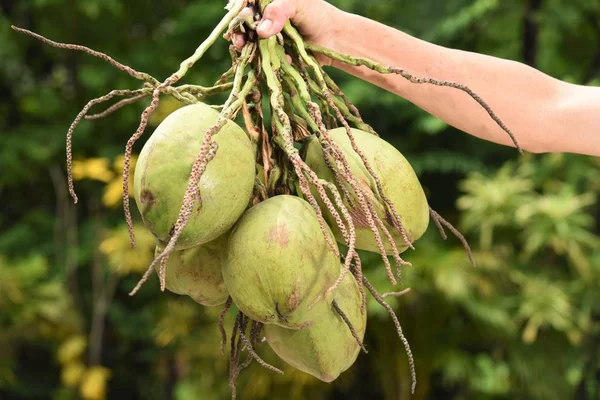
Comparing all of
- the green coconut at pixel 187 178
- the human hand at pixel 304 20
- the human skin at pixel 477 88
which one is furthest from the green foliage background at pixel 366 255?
the green coconut at pixel 187 178

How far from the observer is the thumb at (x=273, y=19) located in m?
0.53

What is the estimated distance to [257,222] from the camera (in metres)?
0.48

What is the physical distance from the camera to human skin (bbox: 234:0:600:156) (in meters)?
0.65

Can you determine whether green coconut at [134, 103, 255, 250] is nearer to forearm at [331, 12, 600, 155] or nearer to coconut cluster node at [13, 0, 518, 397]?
coconut cluster node at [13, 0, 518, 397]

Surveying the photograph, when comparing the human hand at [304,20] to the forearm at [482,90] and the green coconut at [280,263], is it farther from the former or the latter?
the green coconut at [280,263]

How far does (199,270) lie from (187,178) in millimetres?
98

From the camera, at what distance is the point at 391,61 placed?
2.20 ft

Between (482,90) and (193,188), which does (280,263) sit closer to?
(193,188)

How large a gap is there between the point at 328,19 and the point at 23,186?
3341 millimetres

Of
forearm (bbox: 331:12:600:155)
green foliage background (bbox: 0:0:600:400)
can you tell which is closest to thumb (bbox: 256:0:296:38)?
forearm (bbox: 331:12:600:155)

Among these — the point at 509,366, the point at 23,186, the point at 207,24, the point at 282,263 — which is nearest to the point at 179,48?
the point at 207,24

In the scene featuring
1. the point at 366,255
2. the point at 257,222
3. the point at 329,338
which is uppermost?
the point at 257,222

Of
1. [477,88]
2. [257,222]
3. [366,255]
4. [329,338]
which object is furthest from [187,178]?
[366,255]

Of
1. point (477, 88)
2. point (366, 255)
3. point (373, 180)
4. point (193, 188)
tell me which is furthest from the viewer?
point (366, 255)
